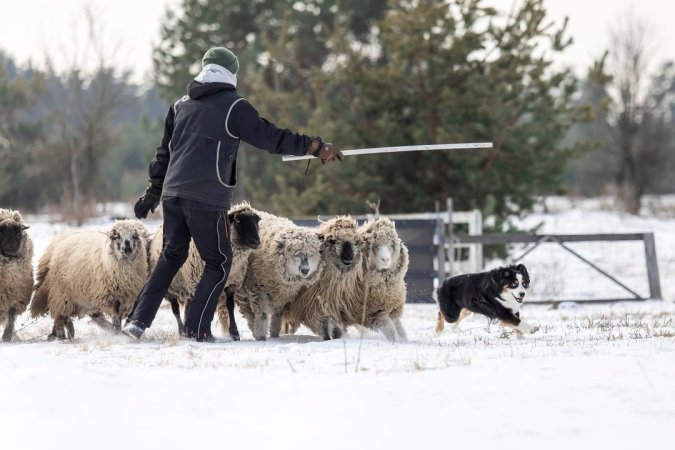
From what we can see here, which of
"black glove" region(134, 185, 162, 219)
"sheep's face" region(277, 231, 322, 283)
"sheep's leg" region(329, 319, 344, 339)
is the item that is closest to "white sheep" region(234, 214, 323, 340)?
"sheep's face" region(277, 231, 322, 283)

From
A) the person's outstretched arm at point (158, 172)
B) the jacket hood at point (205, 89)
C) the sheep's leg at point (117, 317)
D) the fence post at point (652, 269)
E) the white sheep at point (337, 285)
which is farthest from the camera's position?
the fence post at point (652, 269)

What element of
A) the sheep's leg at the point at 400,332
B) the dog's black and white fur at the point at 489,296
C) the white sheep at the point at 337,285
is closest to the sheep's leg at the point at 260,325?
the white sheep at the point at 337,285

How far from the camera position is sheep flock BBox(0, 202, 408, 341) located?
7.99 meters

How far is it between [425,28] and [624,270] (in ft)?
23.5

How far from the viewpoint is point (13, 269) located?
8031 mm

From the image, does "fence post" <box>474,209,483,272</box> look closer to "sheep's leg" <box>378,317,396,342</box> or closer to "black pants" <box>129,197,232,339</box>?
"sheep's leg" <box>378,317,396,342</box>

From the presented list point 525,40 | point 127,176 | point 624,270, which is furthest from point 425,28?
point 127,176

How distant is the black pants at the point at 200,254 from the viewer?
7184 mm

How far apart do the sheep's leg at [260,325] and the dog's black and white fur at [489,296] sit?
1.69m

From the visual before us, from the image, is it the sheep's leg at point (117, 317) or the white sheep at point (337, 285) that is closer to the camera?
the white sheep at point (337, 285)

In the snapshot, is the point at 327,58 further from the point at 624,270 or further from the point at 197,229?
the point at 197,229

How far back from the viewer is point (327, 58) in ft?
90.9

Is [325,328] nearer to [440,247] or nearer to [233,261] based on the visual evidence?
[233,261]

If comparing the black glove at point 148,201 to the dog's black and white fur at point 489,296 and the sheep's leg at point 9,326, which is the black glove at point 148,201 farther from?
the dog's black and white fur at point 489,296
